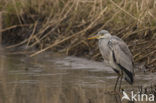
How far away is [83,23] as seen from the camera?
419 inches

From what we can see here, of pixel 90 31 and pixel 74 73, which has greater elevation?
pixel 90 31

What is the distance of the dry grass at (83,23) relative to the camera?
31.1ft

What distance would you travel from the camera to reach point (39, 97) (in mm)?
6449

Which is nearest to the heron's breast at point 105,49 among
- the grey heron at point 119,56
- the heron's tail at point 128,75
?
the grey heron at point 119,56

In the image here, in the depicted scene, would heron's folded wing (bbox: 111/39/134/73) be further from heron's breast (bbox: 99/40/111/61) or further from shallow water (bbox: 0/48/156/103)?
shallow water (bbox: 0/48/156/103)

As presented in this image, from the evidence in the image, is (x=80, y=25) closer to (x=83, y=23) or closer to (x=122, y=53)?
(x=83, y=23)

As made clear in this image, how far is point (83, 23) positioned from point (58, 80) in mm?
3012

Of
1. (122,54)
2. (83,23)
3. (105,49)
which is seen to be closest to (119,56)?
(122,54)

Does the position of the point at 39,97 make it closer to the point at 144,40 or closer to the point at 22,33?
the point at 144,40

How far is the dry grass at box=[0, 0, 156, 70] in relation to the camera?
9477 mm

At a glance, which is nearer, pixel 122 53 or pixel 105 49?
pixel 122 53

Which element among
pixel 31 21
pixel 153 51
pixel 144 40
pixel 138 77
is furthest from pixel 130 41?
pixel 31 21

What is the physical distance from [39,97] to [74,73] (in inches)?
90.1

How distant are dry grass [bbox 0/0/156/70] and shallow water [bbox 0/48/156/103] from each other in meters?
0.37
